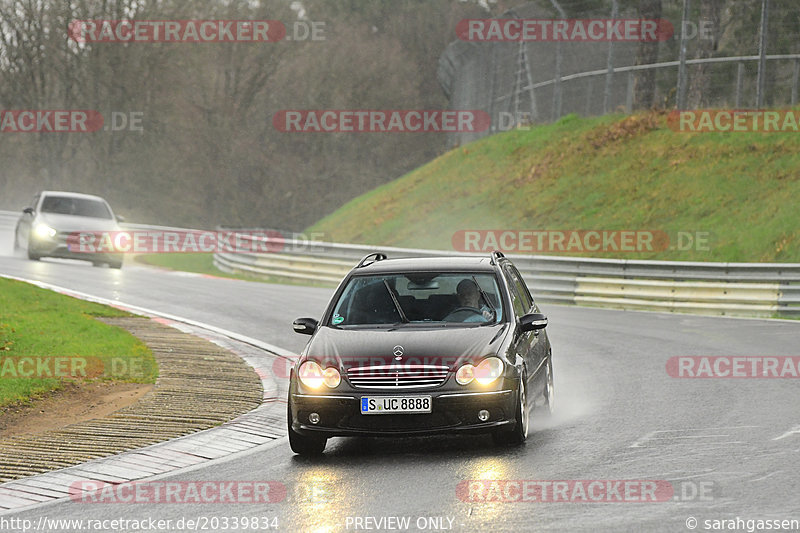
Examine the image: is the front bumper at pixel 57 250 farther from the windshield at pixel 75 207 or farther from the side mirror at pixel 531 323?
the side mirror at pixel 531 323

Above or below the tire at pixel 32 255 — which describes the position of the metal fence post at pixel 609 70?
above

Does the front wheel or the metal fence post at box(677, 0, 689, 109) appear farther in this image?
the metal fence post at box(677, 0, 689, 109)

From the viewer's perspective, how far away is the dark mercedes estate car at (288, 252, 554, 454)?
909cm

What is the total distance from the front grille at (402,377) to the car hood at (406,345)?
0.17 ft

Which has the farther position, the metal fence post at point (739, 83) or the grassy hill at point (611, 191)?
the metal fence post at point (739, 83)

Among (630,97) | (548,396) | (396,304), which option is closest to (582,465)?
(396,304)

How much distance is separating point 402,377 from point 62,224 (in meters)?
21.3

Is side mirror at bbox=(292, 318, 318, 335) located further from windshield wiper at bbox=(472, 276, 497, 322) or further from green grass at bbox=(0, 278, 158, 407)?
green grass at bbox=(0, 278, 158, 407)

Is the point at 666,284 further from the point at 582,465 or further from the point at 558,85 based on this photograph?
the point at 582,465

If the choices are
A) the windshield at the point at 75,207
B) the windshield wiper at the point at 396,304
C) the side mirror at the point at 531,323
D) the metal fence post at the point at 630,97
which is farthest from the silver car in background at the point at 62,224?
the side mirror at the point at 531,323

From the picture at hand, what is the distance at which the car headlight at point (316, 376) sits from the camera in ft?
30.5

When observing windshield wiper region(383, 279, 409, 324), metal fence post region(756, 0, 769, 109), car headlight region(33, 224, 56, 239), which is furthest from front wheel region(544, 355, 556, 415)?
metal fence post region(756, 0, 769, 109)

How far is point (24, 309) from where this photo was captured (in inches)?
718

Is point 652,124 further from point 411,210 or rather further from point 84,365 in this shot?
point 84,365
